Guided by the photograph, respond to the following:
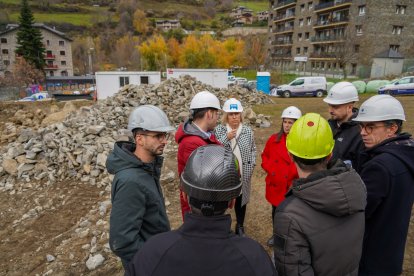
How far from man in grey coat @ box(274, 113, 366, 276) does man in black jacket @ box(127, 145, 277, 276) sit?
1.26 ft

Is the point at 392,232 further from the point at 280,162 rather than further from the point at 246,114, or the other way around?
the point at 246,114

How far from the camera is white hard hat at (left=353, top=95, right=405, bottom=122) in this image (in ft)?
7.52

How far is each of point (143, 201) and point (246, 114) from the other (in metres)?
11.2

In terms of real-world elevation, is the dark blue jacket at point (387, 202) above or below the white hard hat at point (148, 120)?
below

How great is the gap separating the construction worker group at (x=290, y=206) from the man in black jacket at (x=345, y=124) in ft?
0.30

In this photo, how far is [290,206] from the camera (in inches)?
65.2

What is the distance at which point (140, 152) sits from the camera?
7.64ft

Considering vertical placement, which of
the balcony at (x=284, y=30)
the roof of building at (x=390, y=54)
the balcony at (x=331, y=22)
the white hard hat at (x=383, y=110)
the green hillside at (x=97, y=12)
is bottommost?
the white hard hat at (x=383, y=110)

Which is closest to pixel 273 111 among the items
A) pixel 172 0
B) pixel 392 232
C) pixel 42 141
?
pixel 42 141

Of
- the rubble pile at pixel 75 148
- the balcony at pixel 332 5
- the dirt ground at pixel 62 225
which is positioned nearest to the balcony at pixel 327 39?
the balcony at pixel 332 5

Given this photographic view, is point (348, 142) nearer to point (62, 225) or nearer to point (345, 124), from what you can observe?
point (345, 124)

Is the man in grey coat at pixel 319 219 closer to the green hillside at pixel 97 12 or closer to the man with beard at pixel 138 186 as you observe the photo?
the man with beard at pixel 138 186

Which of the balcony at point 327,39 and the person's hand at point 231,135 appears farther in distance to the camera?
the balcony at point 327,39

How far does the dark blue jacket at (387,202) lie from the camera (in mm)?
2035
